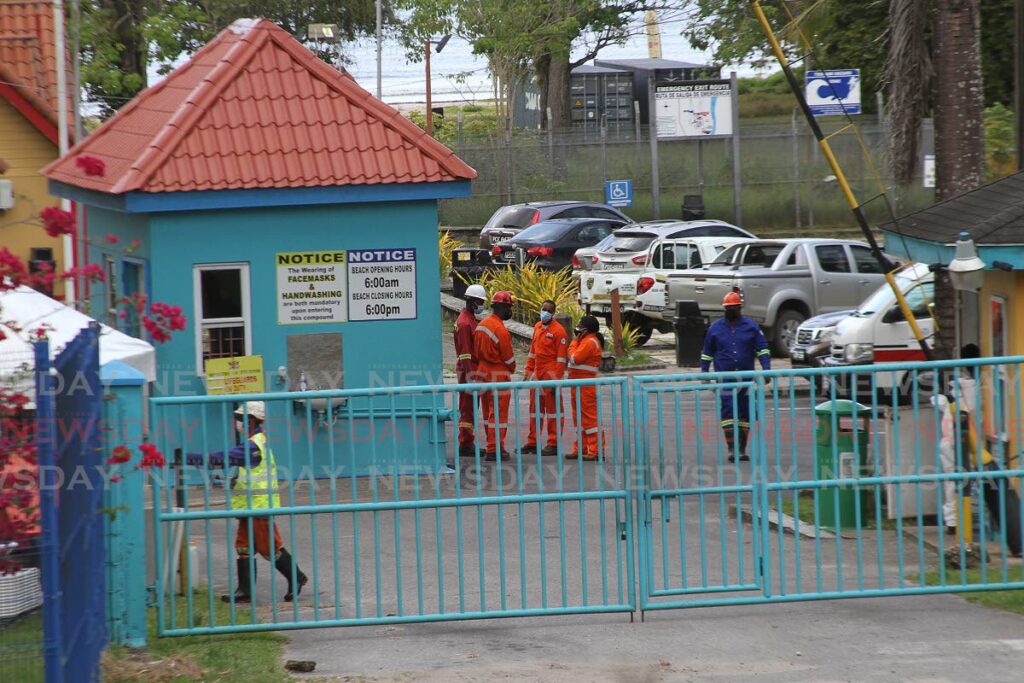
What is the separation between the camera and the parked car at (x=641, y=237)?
A: 83.6 ft

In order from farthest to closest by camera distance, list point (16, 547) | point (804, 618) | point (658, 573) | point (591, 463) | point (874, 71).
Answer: point (874, 71) < point (658, 573) < point (591, 463) < point (804, 618) < point (16, 547)

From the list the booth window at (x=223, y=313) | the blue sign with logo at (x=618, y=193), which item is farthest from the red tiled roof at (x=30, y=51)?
the blue sign with logo at (x=618, y=193)

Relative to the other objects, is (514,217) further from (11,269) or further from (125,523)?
(11,269)

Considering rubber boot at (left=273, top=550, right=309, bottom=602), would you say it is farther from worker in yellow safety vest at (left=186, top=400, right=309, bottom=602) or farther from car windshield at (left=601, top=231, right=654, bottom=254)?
car windshield at (left=601, top=231, right=654, bottom=254)

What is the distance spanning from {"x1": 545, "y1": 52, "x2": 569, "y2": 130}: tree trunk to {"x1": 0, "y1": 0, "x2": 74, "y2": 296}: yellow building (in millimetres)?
26427

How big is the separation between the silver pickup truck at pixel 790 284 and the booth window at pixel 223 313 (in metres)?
10.4

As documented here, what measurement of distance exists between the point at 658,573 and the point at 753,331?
5357 mm

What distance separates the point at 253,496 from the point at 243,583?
780mm

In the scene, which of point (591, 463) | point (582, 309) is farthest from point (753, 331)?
point (582, 309)

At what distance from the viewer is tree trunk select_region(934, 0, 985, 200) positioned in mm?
12188

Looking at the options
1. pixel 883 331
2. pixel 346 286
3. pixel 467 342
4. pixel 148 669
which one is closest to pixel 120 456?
pixel 148 669

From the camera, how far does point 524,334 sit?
75.4ft

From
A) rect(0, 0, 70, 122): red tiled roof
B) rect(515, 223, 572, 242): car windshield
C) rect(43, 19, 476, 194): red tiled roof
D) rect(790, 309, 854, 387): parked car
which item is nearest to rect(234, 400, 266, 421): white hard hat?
rect(43, 19, 476, 194): red tiled roof

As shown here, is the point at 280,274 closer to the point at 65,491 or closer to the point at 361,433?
the point at 361,433
